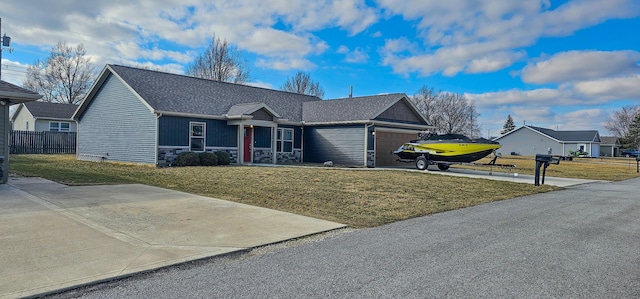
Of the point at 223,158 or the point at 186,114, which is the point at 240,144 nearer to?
the point at 223,158

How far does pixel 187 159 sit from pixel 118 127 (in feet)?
16.3

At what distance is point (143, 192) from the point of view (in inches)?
393

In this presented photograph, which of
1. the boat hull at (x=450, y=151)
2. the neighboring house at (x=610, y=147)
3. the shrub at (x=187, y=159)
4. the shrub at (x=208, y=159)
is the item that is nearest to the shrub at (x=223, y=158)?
the shrub at (x=208, y=159)

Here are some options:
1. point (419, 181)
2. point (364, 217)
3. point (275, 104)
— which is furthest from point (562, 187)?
point (275, 104)

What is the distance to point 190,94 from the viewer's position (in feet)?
70.9

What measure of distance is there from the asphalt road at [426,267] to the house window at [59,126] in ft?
123

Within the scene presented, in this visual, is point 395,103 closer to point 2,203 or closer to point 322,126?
point 322,126

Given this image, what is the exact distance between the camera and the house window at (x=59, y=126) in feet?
117

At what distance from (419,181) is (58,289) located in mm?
11840

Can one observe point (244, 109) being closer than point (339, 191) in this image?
No

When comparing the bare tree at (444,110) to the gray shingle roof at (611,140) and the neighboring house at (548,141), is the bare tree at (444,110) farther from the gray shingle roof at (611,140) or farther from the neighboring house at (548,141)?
the gray shingle roof at (611,140)

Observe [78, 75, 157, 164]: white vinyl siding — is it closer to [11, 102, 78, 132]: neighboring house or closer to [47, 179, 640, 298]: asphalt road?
[11, 102, 78, 132]: neighboring house

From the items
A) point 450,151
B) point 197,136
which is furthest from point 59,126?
point 450,151

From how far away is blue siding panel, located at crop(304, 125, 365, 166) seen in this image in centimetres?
2272
